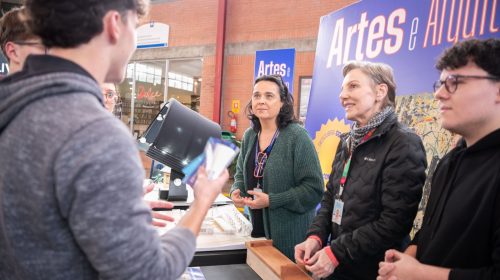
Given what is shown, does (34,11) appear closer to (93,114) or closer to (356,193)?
(93,114)

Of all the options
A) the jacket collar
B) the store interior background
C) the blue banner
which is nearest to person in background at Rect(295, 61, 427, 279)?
the jacket collar

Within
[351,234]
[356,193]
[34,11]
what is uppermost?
[34,11]

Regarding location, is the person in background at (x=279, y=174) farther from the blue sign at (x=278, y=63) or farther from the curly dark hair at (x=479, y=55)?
the blue sign at (x=278, y=63)

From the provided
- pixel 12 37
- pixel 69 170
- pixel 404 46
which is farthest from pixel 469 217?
pixel 12 37

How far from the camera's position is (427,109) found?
7.09ft

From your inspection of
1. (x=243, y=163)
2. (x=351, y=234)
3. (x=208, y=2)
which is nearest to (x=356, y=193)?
(x=351, y=234)

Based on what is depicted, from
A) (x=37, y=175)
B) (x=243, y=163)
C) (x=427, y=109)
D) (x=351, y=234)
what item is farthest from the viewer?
(x=243, y=163)

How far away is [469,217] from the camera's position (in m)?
1.06

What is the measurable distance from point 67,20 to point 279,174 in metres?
1.56

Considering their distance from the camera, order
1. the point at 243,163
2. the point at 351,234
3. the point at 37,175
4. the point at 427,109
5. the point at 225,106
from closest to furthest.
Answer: the point at 37,175 < the point at 351,234 < the point at 427,109 < the point at 243,163 < the point at 225,106

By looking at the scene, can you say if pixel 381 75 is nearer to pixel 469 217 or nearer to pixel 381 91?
pixel 381 91

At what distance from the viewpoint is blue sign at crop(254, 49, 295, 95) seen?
18.1 feet

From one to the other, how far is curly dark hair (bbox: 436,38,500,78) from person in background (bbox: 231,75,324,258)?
39.7 inches

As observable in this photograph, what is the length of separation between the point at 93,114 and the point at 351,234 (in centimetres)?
118
